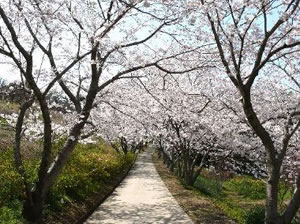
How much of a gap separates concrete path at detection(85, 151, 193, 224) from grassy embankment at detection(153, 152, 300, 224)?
41 cm

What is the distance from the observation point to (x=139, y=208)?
12281 millimetres

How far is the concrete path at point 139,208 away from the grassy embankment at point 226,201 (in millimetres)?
413

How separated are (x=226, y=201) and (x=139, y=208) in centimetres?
858

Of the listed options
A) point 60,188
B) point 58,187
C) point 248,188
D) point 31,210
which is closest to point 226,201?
point 248,188

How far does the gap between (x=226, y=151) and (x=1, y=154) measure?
39.1 ft

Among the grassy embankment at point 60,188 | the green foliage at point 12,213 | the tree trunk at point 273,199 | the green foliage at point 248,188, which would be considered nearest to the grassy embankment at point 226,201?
the green foliage at point 248,188

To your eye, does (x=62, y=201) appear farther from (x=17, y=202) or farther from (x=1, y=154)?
(x=1, y=154)

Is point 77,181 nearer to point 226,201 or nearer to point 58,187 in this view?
point 58,187

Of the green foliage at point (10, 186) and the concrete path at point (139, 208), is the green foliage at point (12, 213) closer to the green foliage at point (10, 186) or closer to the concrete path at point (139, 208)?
the green foliage at point (10, 186)

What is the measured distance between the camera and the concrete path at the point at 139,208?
34.4 ft

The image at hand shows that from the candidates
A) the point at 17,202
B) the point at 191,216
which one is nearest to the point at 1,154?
the point at 17,202

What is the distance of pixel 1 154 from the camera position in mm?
12164

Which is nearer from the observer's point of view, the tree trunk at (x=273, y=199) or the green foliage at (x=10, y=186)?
the tree trunk at (x=273, y=199)

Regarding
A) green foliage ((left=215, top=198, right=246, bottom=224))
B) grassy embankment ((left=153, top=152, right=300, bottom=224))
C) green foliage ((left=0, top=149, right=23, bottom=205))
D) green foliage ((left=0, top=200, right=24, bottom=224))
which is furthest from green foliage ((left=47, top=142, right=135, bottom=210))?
green foliage ((left=215, top=198, right=246, bottom=224))
